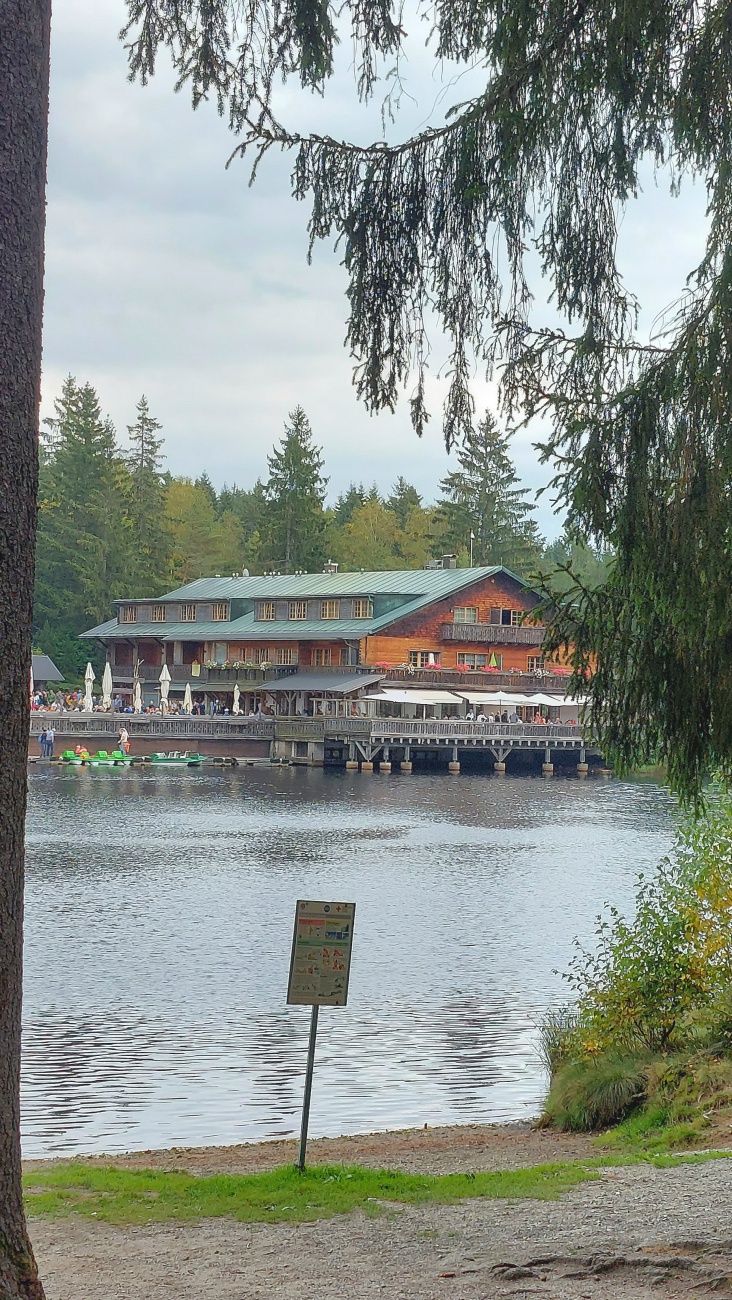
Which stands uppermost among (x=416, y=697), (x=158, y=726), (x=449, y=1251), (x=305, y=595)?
(x=305, y=595)

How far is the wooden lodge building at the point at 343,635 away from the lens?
68.8m

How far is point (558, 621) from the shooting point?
282 inches

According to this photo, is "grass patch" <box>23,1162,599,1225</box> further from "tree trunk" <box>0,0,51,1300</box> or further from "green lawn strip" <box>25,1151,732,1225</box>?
"tree trunk" <box>0,0,51,1300</box>

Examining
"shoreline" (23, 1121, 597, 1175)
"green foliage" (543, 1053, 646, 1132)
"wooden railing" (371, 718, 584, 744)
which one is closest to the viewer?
"shoreline" (23, 1121, 597, 1175)

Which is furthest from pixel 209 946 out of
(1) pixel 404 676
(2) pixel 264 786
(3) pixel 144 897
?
(1) pixel 404 676

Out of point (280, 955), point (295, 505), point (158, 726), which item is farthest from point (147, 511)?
point (280, 955)

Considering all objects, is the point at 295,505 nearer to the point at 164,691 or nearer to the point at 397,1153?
the point at 164,691

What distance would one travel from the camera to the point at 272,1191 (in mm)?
8062

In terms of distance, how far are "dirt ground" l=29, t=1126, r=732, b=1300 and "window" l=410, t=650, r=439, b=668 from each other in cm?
6106

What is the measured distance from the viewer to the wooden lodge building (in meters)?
68.8

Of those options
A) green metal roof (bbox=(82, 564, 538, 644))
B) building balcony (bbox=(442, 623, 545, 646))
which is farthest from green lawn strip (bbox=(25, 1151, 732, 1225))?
building balcony (bbox=(442, 623, 545, 646))

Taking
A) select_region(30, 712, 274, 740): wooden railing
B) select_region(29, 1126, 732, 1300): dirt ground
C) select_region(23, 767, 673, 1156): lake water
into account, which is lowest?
select_region(23, 767, 673, 1156): lake water

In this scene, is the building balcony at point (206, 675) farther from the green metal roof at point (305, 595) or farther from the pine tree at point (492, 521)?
the pine tree at point (492, 521)

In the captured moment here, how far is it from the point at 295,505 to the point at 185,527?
1785 cm
